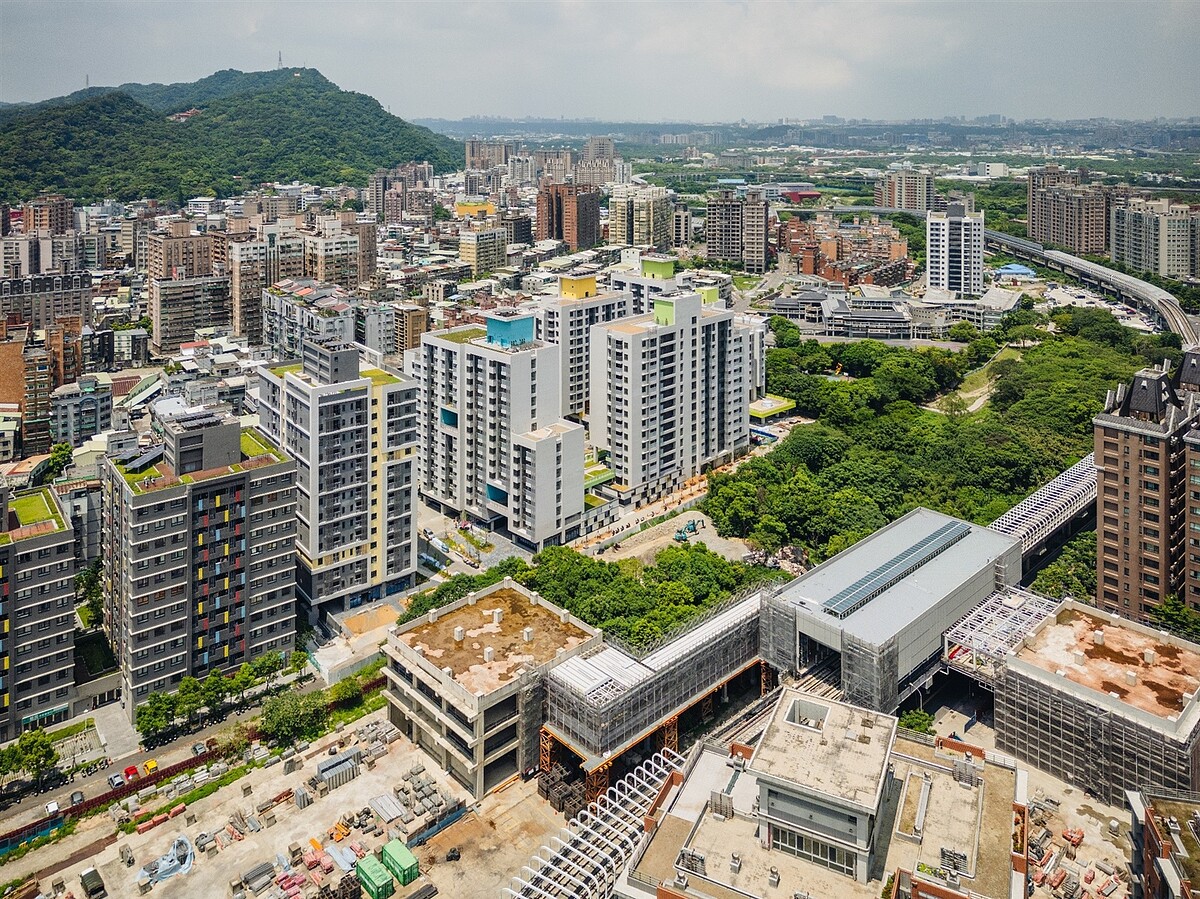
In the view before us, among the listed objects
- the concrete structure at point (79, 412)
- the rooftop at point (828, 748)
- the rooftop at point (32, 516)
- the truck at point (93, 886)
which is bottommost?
the truck at point (93, 886)

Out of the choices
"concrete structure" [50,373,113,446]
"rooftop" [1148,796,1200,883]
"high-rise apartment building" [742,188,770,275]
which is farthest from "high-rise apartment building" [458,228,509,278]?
"rooftop" [1148,796,1200,883]

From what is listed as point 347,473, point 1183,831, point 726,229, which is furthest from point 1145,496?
point 726,229

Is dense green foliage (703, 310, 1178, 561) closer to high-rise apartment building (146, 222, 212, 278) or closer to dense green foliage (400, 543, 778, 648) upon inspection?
dense green foliage (400, 543, 778, 648)

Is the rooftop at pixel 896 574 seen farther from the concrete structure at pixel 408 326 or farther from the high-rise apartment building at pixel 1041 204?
the high-rise apartment building at pixel 1041 204

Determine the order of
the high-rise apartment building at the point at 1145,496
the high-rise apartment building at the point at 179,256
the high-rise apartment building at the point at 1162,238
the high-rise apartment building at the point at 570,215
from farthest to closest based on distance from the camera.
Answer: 1. the high-rise apartment building at the point at 570,215
2. the high-rise apartment building at the point at 1162,238
3. the high-rise apartment building at the point at 179,256
4. the high-rise apartment building at the point at 1145,496

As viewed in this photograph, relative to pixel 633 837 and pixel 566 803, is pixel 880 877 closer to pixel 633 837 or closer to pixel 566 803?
pixel 633 837

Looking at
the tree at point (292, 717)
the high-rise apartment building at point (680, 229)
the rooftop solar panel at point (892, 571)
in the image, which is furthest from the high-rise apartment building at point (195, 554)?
the high-rise apartment building at point (680, 229)
